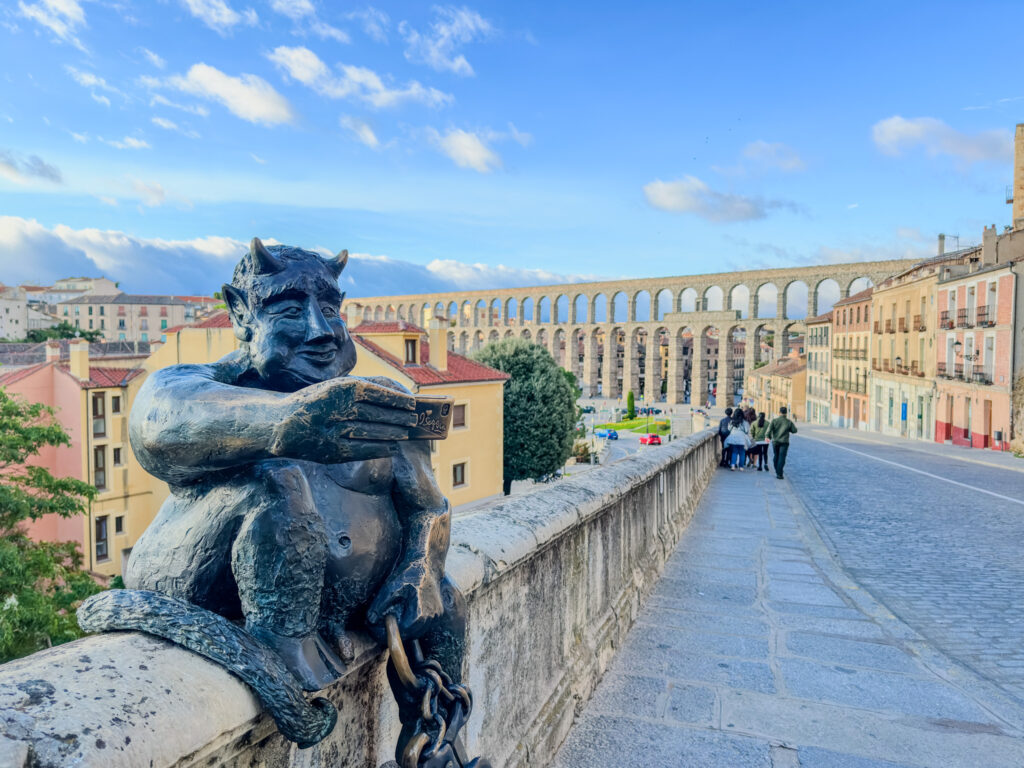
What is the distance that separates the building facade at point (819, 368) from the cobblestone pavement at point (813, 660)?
145ft

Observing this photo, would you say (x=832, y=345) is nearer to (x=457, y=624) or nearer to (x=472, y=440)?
(x=472, y=440)

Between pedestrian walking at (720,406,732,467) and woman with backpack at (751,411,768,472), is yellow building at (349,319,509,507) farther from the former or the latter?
woman with backpack at (751,411,768,472)

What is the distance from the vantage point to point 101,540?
2191 cm

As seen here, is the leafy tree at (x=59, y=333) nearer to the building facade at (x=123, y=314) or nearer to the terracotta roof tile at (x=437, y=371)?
the building facade at (x=123, y=314)

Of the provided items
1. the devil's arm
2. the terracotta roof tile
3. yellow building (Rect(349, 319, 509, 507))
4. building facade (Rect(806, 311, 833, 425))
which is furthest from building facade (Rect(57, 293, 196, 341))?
the devil's arm

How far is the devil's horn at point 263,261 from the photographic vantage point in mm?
1284

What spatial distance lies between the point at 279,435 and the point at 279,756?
57 cm

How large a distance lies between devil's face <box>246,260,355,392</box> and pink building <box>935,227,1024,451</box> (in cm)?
2892

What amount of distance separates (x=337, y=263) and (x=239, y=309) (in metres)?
0.21

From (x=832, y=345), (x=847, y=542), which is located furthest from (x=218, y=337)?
(x=832, y=345)

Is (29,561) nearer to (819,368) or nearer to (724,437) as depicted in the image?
(724,437)

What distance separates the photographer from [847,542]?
24.0 feet

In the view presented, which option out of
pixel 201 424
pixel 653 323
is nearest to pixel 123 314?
pixel 653 323

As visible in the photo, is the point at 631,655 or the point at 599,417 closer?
the point at 631,655
